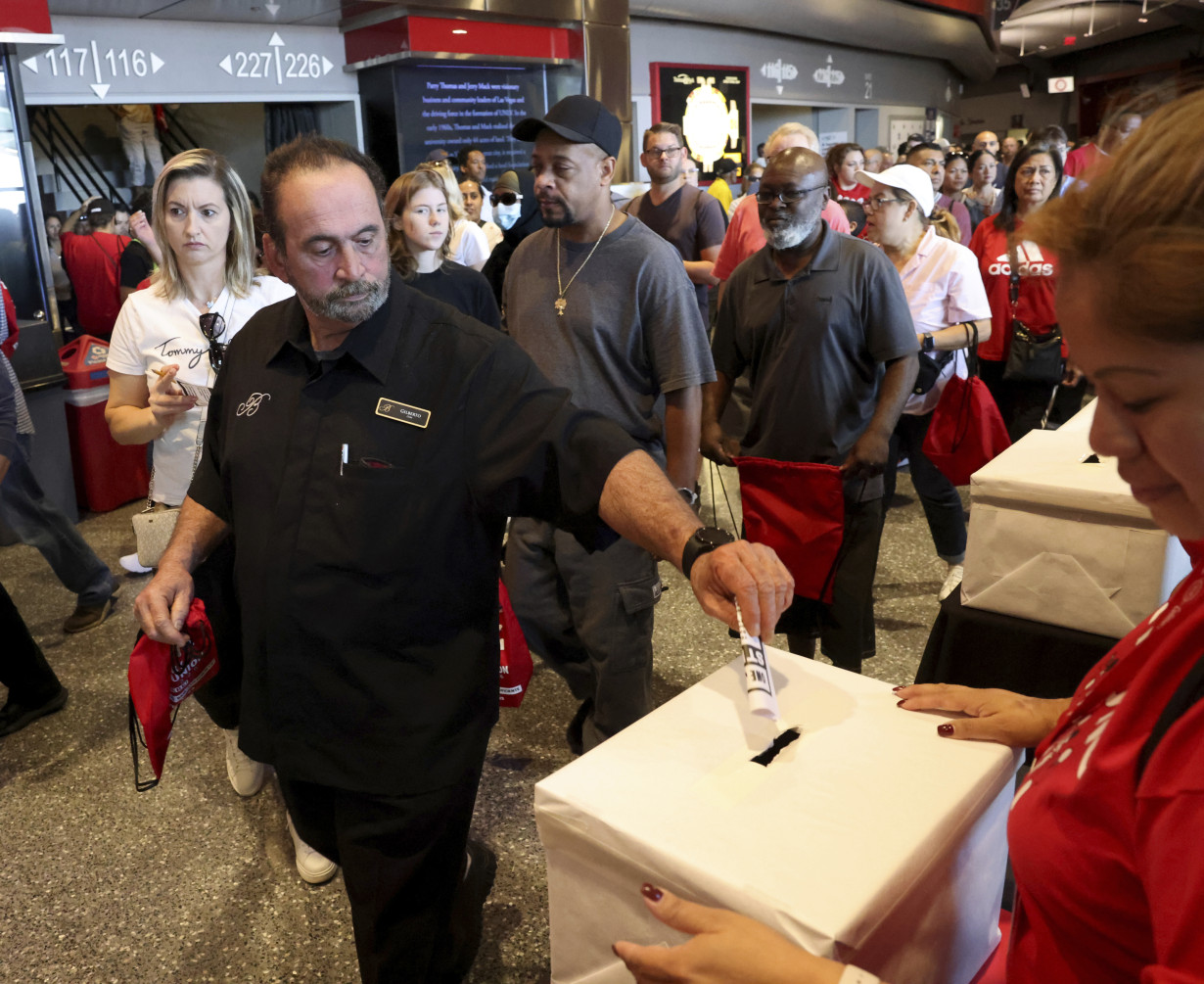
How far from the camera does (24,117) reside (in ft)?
16.5

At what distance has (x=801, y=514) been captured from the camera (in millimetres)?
2771

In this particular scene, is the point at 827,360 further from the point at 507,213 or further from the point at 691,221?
the point at 507,213

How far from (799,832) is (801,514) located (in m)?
A: 1.88

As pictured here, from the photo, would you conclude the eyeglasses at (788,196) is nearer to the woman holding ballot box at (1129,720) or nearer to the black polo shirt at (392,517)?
the black polo shirt at (392,517)

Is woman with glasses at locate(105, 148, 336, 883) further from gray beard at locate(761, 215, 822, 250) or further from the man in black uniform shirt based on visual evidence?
gray beard at locate(761, 215, 822, 250)

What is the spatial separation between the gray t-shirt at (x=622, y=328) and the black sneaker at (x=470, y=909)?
109 centimetres

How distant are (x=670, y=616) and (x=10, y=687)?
2308mm

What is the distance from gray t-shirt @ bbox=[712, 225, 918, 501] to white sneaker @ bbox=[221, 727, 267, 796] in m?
1.73

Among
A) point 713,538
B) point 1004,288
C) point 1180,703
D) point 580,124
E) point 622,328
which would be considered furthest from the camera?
point 1004,288

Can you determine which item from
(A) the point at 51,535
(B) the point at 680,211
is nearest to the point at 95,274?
(A) the point at 51,535

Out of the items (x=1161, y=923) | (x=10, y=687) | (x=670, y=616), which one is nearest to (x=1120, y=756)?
(x=1161, y=923)

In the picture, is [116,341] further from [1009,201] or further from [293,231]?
[1009,201]

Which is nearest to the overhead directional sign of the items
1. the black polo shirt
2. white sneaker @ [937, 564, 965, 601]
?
the black polo shirt

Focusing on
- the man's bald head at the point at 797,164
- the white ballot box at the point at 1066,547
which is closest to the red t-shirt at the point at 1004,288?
the man's bald head at the point at 797,164
